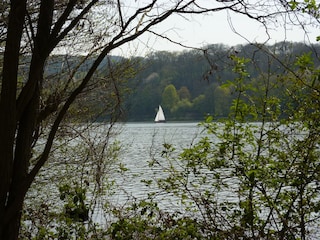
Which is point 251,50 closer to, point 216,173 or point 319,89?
point 319,89

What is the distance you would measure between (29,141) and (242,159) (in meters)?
1.72

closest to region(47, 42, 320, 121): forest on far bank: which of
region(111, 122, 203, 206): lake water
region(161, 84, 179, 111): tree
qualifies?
region(161, 84, 179, 111): tree

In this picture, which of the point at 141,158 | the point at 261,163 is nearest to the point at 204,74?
the point at 261,163

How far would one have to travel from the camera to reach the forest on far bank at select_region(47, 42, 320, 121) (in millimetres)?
3363

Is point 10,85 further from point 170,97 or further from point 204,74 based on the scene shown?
point 170,97

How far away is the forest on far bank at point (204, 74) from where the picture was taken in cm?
336

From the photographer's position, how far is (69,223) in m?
4.38

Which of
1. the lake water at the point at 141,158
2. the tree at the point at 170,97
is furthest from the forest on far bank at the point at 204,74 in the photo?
the lake water at the point at 141,158

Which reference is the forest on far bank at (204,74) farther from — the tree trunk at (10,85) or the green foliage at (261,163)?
the tree trunk at (10,85)

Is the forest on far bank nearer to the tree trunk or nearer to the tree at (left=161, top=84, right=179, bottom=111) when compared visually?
the tree at (left=161, top=84, right=179, bottom=111)

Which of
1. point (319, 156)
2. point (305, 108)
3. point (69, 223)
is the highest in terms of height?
point (305, 108)

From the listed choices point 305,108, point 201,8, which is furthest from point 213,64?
point 305,108

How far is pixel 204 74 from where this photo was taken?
9.73 feet

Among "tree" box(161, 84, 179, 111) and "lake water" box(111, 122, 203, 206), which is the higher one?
"tree" box(161, 84, 179, 111)
